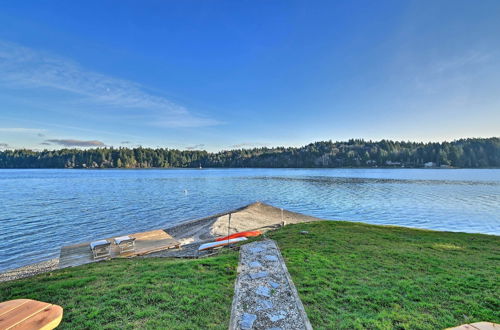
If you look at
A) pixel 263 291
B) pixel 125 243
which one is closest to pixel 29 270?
pixel 125 243

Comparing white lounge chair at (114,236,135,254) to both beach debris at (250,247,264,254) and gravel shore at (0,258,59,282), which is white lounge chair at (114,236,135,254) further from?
beach debris at (250,247,264,254)

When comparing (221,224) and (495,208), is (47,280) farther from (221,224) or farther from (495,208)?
(495,208)

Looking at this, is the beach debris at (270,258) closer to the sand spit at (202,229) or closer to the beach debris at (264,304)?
the beach debris at (264,304)

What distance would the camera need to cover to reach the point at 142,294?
257 inches

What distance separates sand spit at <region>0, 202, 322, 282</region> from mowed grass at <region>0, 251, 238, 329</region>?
428cm

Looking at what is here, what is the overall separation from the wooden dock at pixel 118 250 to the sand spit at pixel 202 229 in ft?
1.78

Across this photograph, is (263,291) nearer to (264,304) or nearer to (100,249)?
(264,304)

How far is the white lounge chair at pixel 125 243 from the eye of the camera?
45.4ft

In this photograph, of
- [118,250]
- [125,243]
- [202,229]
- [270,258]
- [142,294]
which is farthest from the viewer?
[202,229]

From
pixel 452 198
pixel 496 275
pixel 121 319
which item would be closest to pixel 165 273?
pixel 121 319

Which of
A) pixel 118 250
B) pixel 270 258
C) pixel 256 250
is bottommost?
pixel 118 250

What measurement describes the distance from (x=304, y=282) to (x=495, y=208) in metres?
39.2

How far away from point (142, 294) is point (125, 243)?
30.0ft

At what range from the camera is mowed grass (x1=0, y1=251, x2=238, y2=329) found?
17.6 feet
